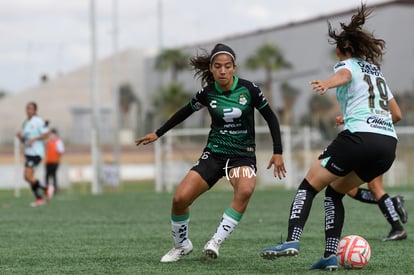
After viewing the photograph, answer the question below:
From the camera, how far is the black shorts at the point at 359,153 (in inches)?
309

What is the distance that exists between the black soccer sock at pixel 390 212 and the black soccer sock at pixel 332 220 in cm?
310

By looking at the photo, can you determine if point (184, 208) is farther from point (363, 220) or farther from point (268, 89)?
point (268, 89)

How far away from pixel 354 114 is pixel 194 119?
65.5 metres

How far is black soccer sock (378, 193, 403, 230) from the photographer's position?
37.1ft

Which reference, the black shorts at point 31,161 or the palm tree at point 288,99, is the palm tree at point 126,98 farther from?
the black shorts at point 31,161

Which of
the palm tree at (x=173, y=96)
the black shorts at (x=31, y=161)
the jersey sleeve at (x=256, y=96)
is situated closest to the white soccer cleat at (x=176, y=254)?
the jersey sleeve at (x=256, y=96)

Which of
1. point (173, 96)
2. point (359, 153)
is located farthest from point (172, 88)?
point (359, 153)

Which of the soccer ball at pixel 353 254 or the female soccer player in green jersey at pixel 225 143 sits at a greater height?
the female soccer player in green jersey at pixel 225 143

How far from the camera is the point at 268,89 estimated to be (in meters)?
73.6

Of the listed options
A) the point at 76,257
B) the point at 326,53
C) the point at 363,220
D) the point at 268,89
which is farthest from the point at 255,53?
the point at 76,257

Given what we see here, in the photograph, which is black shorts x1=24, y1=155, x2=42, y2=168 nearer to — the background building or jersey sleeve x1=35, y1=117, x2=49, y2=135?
jersey sleeve x1=35, y1=117, x2=49, y2=135

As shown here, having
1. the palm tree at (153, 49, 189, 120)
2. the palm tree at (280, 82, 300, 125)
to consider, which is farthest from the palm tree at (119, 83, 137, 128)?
the palm tree at (280, 82, 300, 125)

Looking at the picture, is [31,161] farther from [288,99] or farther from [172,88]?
[172,88]

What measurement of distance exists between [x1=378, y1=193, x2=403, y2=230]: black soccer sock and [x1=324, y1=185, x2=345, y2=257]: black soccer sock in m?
3.10
